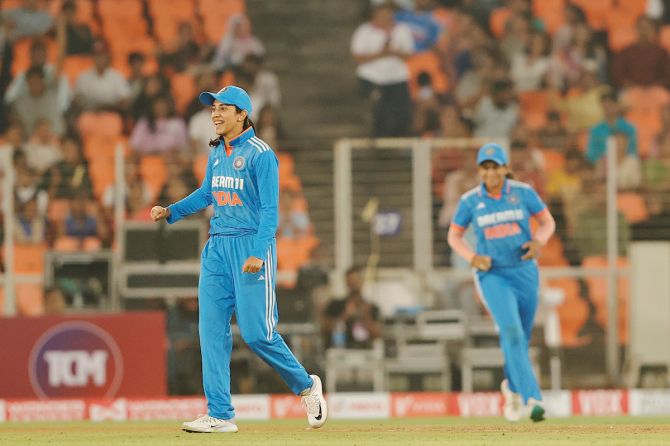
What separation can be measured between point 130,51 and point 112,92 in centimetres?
68

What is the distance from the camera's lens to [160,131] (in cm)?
1609

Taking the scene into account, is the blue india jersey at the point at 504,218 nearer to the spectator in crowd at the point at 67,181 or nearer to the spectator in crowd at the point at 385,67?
the spectator in crowd at the point at 67,181

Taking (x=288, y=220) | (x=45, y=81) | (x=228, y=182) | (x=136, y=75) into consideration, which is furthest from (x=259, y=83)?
(x=228, y=182)

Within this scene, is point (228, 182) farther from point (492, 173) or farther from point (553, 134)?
point (553, 134)

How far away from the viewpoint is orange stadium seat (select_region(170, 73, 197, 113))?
1642 centimetres

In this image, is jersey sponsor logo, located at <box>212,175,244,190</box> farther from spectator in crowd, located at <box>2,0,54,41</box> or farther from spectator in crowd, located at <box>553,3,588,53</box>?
spectator in crowd, located at <box>2,0,54,41</box>

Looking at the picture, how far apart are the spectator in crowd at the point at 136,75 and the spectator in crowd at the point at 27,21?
3.90 feet

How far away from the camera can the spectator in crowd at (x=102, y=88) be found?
16.5 m

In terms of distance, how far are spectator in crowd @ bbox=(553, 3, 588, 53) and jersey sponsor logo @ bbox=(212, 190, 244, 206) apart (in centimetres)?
975

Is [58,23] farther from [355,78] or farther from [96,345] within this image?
[96,345]

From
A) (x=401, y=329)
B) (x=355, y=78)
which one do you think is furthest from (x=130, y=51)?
(x=401, y=329)

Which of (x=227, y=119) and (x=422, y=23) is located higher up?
(x=422, y=23)

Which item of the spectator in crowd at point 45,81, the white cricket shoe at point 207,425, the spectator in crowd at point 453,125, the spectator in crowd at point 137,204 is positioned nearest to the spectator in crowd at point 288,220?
the spectator in crowd at point 137,204

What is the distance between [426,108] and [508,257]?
6828mm
